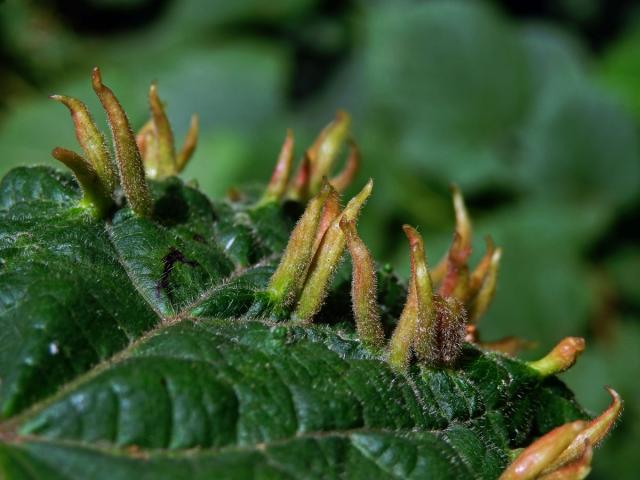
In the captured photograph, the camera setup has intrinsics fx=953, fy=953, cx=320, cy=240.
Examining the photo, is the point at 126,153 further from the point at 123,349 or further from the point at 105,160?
the point at 123,349

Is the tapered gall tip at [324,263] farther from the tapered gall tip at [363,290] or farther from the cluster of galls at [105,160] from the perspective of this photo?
the cluster of galls at [105,160]

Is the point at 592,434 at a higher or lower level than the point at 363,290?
lower

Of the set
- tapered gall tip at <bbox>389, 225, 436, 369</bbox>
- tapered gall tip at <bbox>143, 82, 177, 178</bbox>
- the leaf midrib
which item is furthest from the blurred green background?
tapered gall tip at <bbox>389, 225, 436, 369</bbox>

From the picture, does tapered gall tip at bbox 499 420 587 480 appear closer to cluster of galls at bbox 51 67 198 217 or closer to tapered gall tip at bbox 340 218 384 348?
tapered gall tip at bbox 340 218 384 348

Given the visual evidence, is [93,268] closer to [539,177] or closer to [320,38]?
[539,177]

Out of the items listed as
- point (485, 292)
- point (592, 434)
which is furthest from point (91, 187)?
point (592, 434)

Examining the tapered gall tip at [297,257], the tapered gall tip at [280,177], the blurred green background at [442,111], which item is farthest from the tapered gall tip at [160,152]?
the blurred green background at [442,111]

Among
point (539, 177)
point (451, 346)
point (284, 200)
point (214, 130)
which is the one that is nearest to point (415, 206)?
point (539, 177)
